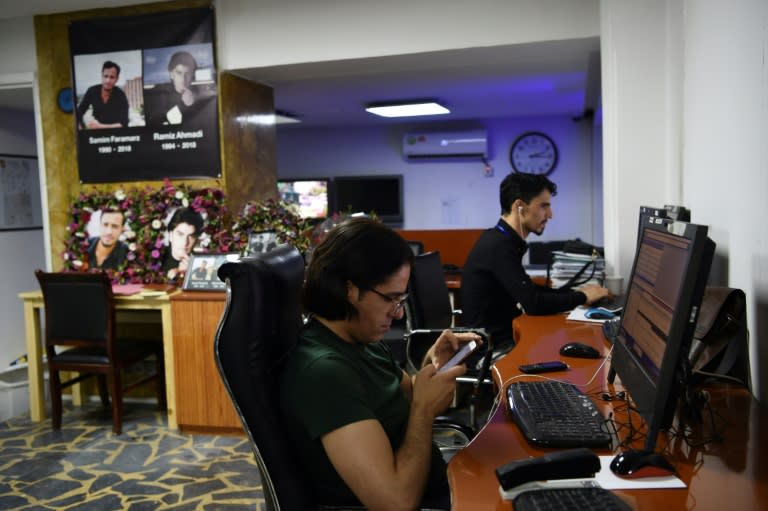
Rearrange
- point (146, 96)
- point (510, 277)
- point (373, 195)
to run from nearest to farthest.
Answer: point (510, 277) < point (146, 96) < point (373, 195)

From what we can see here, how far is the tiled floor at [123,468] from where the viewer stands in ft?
10.3

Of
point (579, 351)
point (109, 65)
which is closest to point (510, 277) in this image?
point (579, 351)

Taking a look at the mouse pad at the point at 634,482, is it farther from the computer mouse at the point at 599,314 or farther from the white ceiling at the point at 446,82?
the white ceiling at the point at 446,82

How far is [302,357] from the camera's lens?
1.44 m

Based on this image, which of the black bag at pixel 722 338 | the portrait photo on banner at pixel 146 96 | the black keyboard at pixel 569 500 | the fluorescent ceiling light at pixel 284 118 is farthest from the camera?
the fluorescent ceiling light at pixel 284 118

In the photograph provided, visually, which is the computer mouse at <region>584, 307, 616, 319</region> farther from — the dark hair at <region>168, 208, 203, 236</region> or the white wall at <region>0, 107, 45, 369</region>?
the white wall at <region>0, 107, 45, 369</region>

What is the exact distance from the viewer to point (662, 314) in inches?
52.9

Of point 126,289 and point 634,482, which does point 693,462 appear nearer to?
point 634,482

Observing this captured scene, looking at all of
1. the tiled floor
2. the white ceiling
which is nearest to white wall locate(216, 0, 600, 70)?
the white ceiling

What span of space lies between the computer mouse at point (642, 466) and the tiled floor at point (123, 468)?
7.09ft

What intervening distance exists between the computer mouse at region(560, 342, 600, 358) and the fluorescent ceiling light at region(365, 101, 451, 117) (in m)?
5.14

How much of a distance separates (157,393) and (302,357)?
3486 mm

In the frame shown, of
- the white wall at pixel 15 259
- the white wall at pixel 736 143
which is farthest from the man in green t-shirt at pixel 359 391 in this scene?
the white wall at pixel 15 259

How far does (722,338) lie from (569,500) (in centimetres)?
87
